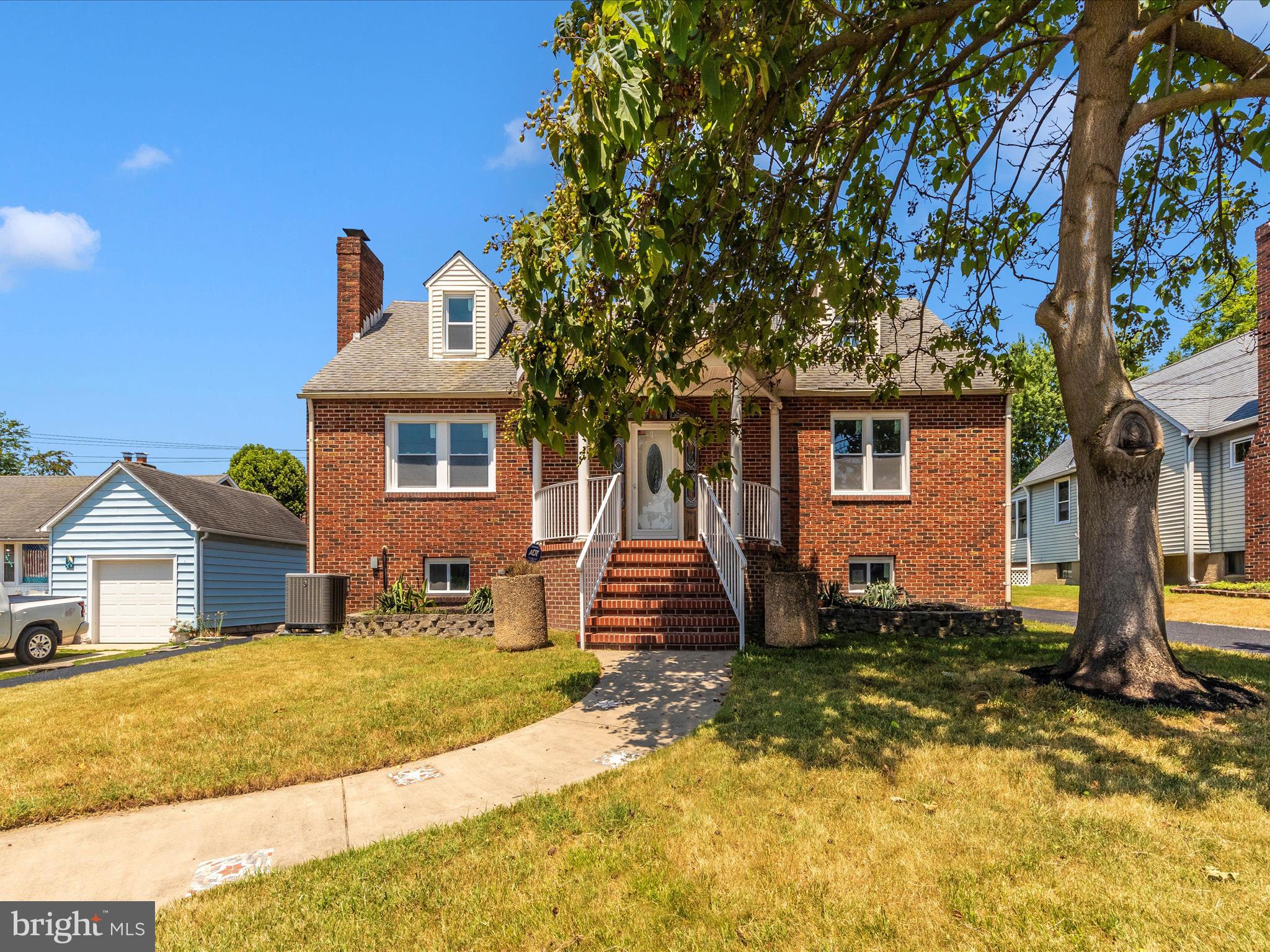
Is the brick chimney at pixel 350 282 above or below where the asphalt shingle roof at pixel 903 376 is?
above

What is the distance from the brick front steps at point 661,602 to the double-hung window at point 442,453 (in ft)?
12.7

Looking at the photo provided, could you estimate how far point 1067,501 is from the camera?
28.1 metres

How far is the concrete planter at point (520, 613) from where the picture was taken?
991 centimetres

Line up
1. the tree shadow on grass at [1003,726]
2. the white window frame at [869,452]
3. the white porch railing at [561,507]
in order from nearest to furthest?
1. the tree shadow on grass at [1003,726]
2. the white porch railing at [561,507]
3. the white window frame at [869,452]

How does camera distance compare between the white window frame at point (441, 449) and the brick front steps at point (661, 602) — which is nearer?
the brick front steps at point (661, 602)

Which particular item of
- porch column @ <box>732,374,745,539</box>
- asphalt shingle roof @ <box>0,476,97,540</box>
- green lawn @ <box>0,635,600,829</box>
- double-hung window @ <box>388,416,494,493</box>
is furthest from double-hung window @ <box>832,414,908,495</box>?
asphalt shingle roof @ <box>0,476,97,540</box>

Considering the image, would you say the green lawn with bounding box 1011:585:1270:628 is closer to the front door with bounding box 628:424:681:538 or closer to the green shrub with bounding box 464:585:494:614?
the front door with bounding box 628:424:681:538

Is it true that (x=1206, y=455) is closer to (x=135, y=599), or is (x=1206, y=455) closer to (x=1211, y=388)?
(x=1211, y=388)

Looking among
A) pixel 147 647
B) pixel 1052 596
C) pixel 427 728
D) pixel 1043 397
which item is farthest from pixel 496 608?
pixel 1043 397

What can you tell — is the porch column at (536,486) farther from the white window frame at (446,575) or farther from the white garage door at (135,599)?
the white garage door at (135,599)

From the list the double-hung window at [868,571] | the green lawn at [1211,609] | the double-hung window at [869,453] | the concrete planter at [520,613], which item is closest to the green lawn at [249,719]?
the concrete planter at [520,613]

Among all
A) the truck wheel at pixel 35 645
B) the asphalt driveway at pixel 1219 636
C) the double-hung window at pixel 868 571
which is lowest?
the truck wheel at pixel 35 645

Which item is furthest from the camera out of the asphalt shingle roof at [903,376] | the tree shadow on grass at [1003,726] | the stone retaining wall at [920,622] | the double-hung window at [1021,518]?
the double-hung window at [1021,518]

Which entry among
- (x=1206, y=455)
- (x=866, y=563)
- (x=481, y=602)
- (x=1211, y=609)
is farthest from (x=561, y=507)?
(x=1206, y=455)
